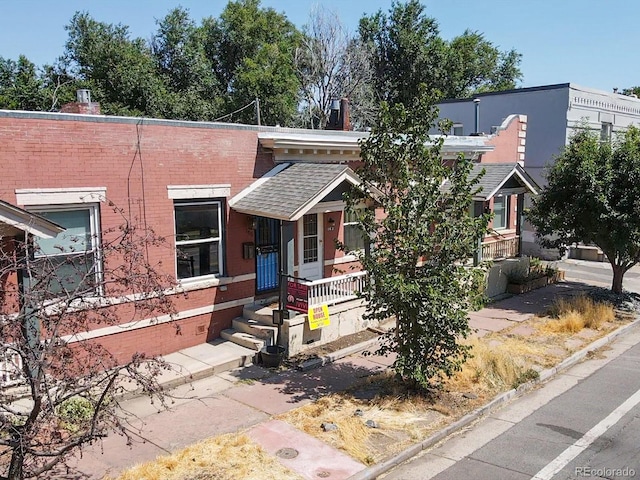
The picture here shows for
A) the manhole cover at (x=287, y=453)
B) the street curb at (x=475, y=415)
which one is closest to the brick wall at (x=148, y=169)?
the manhole cover at (x=287, y=453)

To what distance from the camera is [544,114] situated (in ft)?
85.1

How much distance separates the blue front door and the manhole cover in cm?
600

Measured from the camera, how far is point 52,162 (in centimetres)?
1020

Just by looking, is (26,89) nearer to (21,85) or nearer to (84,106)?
(21,85)

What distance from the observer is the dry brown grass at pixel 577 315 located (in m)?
14.8

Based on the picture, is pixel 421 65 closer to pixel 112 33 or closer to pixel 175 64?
pixel 175 64

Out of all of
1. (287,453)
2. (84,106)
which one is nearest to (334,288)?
(287,453)

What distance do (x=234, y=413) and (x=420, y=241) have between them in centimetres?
432

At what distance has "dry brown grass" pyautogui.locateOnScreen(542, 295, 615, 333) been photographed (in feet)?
48.4

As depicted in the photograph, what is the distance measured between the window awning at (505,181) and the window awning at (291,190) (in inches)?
275

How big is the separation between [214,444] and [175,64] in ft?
108

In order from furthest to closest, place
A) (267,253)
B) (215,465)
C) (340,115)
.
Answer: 1. (340,115)
2. (267,253)
3. (215,465)

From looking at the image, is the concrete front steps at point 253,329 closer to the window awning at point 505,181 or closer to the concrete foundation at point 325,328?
the concrete foundation at point 325,328

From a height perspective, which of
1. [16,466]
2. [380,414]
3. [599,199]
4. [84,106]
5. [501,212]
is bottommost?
[380,414]
